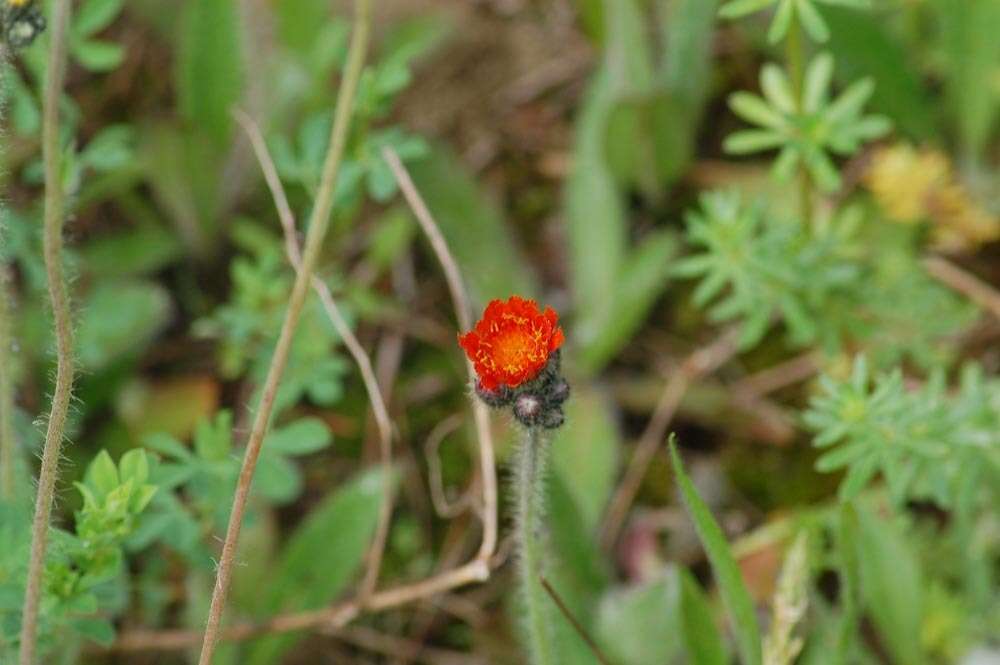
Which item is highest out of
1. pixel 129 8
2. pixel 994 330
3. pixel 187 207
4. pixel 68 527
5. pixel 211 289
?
pixel 129 8

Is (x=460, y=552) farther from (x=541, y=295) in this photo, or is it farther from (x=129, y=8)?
(x=129, y=8)

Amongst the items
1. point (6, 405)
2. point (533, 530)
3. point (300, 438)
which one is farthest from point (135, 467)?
point (533, 530)

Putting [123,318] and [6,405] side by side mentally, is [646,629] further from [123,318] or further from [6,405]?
[123,318]

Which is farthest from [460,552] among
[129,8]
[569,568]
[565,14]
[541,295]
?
[129,8]

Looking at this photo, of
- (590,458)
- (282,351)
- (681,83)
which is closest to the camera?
(282,351)

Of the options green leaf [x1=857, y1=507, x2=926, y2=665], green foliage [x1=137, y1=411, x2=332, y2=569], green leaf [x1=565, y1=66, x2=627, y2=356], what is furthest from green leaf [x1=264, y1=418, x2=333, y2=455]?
green leaf [x1=857, y1=507, x2=926, y2=665]

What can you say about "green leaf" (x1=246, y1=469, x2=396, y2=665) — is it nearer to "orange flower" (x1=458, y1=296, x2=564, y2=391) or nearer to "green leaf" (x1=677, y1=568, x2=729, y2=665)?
"green leaf" (x1=677, y1=568, x2=729, y2=665)
